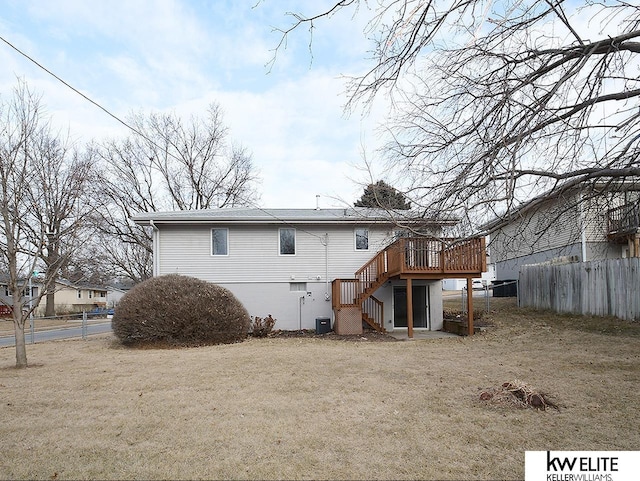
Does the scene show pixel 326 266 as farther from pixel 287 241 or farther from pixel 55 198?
pixel 55 198

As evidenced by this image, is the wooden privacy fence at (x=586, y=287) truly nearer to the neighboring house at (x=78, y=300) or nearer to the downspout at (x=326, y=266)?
the downspout at (x=326, y=266)

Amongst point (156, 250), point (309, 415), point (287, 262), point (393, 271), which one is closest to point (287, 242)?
point (287, 262)

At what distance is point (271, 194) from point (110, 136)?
33.7 ft

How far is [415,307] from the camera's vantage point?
17516 millimetres

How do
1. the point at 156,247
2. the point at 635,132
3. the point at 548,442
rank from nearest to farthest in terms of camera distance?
the point at 548,442 → the point at 635,132 → the point at 156,247

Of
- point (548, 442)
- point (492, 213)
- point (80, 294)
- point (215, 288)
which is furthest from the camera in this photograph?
point (80, 294)

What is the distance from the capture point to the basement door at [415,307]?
1734 cm

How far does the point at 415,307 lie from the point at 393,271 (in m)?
3.26

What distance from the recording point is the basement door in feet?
56.9

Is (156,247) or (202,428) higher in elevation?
(156,247)

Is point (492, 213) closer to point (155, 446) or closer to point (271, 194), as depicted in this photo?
point (155, 446)

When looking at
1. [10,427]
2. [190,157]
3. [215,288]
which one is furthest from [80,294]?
[10,427]

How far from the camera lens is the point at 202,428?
16.5ft

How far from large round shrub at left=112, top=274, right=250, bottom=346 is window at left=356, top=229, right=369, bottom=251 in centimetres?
607
